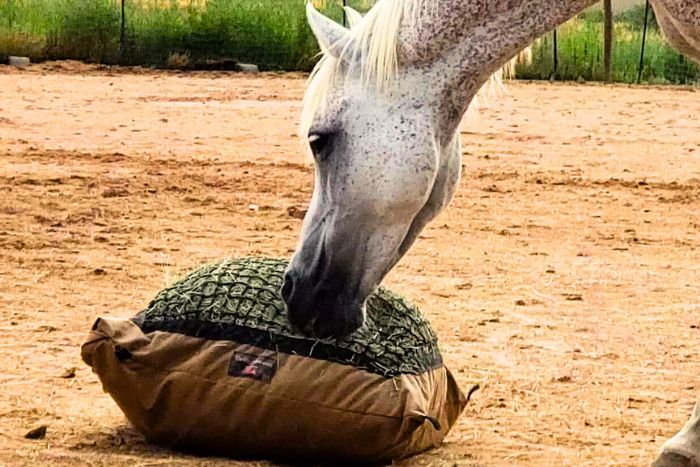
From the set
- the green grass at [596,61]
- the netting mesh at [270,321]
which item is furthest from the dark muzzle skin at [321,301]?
the green grass at [596,61]

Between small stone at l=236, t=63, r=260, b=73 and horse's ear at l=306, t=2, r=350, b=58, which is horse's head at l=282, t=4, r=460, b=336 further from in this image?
small stone at l=236, t=63, r=260, b=73

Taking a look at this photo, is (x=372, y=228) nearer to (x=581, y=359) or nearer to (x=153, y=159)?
(x=581, y=359)

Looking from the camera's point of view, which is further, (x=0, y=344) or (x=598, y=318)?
(x=598, y=318)

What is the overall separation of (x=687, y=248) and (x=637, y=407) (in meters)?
3.11

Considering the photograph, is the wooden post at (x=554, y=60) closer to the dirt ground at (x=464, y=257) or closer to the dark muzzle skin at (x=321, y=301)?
the dirt ground at (x=464, y=257)

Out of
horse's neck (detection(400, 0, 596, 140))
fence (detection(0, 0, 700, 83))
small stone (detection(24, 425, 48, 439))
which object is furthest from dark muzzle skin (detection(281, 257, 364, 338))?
fence (detection(0, 0, 700, 83))

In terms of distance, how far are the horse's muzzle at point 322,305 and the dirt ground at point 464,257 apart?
0.49 meters

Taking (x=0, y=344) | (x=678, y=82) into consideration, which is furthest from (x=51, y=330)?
(x=678, y=82)

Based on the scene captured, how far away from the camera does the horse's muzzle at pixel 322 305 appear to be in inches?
125

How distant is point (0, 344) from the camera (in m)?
4.53

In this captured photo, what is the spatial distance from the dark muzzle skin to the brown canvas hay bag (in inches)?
4.7

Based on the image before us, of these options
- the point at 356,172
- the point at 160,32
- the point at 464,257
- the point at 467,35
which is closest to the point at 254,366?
the point at 356,172

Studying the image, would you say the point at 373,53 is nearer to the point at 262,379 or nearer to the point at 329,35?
the point at 329,35

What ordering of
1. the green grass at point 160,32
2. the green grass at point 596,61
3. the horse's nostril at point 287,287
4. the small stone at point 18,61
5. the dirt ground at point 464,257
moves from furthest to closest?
the green grass at point 596,61
the green grass at point 160,32
the small stone at point 18,61
the dirt ground at point 464,257
the horse's nostril at point 287,287
